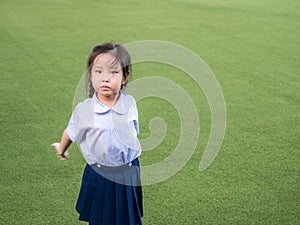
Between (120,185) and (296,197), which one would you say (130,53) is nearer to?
(120,185)

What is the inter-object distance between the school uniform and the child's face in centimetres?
5

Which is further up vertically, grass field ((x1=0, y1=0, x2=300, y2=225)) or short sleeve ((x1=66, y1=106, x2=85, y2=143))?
short sleeve ((x1=66, y1=106, x2=85, y2=143))

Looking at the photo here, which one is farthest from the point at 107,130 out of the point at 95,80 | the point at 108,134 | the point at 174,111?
the point at 174,111

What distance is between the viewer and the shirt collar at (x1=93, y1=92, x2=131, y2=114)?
5.14ft

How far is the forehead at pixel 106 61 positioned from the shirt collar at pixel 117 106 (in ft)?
0.34

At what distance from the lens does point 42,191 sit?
2.32 meters

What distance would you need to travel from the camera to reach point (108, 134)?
155cm

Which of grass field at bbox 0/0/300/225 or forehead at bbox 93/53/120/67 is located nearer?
forehead at bbox 93/53/120/67

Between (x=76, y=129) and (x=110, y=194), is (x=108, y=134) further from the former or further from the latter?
(x=110, y=194)

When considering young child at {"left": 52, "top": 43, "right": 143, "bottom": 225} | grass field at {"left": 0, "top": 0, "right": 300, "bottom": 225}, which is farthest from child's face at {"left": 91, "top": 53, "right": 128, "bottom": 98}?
grass field at {"left": 0, "top": 0, "right": 300, "bottom": 225}

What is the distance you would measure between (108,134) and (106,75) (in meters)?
0.17

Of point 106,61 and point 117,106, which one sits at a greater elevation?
point 106,61

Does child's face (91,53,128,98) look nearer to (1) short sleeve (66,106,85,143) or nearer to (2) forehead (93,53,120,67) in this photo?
(2) forehead (93,53,120,67)

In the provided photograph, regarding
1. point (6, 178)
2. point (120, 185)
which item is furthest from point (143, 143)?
point (6, 178)
